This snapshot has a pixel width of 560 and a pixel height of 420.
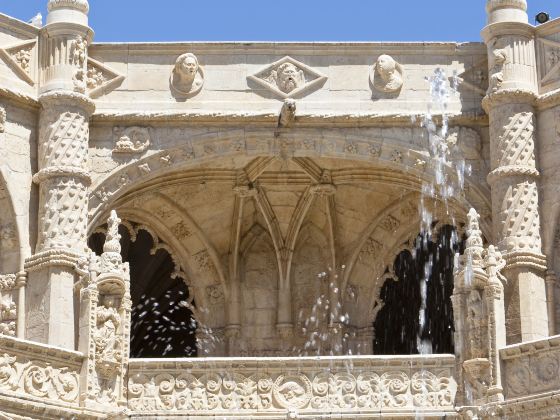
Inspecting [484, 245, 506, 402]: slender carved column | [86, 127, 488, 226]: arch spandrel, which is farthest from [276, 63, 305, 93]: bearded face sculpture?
[484, 245, 506, 402]: slender carved column

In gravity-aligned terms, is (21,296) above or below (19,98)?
below

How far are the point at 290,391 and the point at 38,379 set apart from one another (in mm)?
3332

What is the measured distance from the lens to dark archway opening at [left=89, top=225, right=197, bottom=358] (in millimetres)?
35094

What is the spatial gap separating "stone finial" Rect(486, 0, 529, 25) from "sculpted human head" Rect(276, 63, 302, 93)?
309 cm

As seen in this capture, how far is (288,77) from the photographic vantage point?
29078 mm

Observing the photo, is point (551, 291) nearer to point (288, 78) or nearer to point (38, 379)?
point (288, 78)

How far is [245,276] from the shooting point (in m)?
32.1

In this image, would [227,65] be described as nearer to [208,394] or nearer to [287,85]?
[287,85]

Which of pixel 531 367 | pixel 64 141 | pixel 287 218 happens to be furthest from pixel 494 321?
pixel 287 218

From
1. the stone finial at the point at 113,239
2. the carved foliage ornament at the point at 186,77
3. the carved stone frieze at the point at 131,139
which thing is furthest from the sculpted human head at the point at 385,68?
the stone finial at the point at 113,239

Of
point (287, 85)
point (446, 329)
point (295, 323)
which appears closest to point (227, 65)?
point (287, 85)

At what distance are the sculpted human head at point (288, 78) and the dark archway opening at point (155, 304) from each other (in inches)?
256

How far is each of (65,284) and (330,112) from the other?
16.3 ft

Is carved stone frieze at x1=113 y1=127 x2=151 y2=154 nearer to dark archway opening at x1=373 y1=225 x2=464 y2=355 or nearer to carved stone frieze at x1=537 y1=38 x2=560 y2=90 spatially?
carved stone frieze at x1=537 y1=38 x2=560 y2=90
